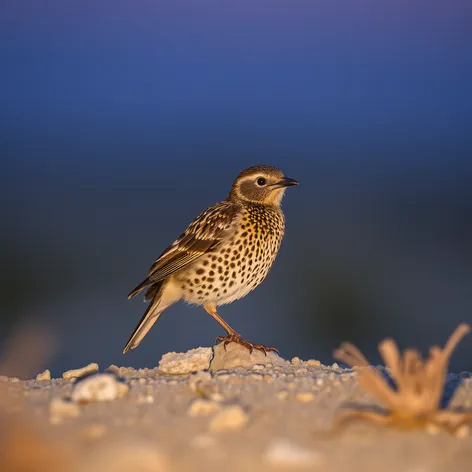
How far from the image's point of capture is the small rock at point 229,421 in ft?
15.3

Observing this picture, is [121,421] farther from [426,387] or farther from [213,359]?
[213,359]

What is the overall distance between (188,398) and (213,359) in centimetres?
288

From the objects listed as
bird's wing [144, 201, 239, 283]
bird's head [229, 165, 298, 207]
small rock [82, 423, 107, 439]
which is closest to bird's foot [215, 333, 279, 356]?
bird's wing [144, 201, 239, 283]

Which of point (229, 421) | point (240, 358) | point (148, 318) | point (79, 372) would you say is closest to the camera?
point (229, 421)

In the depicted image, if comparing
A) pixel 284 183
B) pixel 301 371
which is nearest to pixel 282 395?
pixel 301 371

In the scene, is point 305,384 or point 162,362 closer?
point 305,384

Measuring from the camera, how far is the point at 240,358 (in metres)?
8.21

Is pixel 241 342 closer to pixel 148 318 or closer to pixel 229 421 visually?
pixel 148 318

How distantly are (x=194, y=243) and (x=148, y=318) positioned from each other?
93 cm

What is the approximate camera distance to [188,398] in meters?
5.53

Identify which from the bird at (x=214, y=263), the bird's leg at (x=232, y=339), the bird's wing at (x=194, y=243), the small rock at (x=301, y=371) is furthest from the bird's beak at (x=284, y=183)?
the small rock at (x=301, y=371)

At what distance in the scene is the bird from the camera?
30.4 ft

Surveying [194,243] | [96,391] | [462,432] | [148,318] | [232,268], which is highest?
[194,243]

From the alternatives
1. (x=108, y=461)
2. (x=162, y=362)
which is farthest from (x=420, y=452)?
(x=162, y=362)
